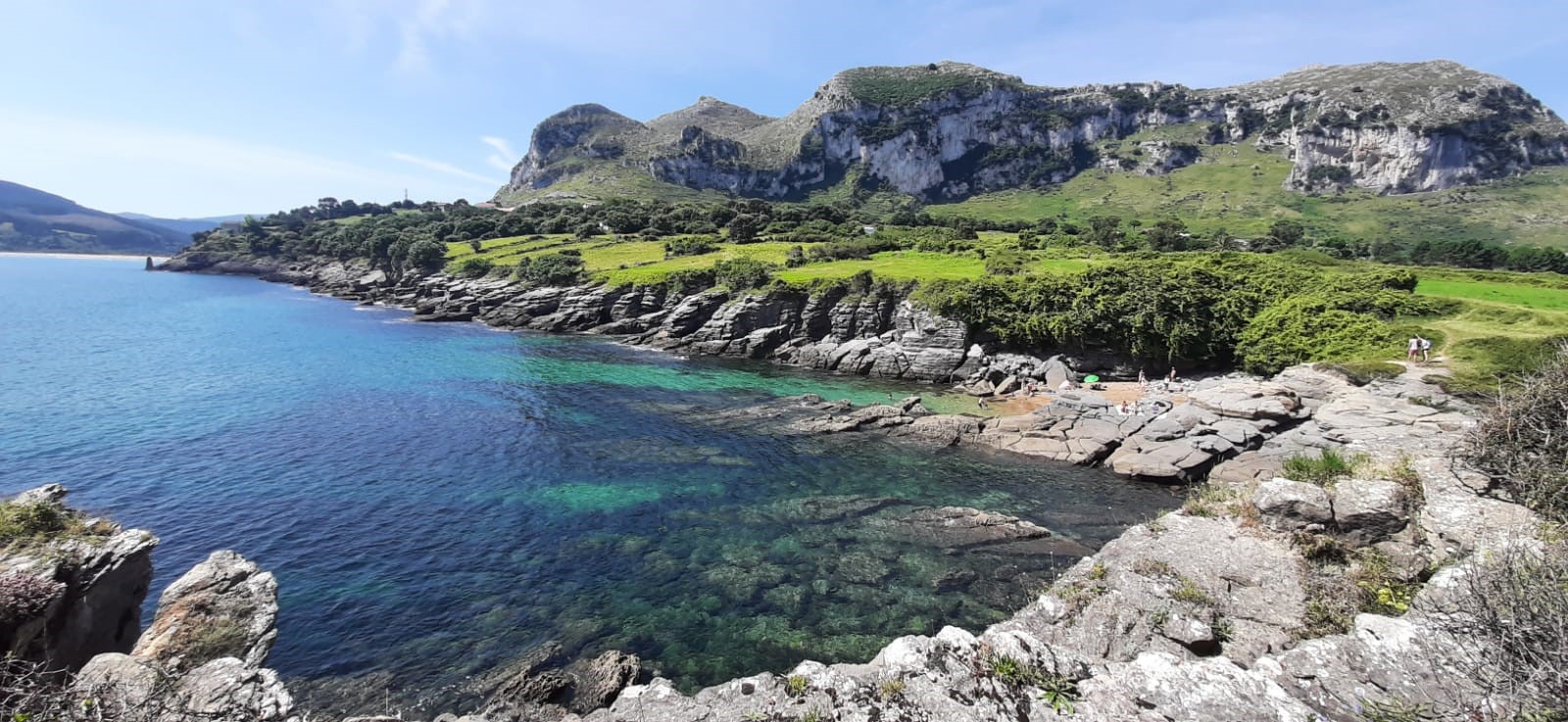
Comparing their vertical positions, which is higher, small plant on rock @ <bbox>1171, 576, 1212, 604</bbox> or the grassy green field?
Answer: the grassy green field

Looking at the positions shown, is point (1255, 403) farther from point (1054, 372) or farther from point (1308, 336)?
point (1054, 372)

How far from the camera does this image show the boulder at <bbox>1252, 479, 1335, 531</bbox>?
13797mm

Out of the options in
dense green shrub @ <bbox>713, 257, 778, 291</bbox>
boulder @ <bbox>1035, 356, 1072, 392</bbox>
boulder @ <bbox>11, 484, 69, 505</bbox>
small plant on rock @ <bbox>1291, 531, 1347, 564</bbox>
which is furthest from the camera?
dense green shrub @ <bbox>713, 257, 778, 291</bbox>

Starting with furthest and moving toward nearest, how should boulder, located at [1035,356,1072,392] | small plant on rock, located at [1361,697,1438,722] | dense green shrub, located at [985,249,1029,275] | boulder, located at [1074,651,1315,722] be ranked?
1. dense green shrub, located at [985,249,1029,275]
2. boulder, located at [1035,356,1072,392]
3. boulder, located at [1074,651,1315,722]
4. small plant on rock, located at [1361,697,1438,722]

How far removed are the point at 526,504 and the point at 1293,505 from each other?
26.2 meters

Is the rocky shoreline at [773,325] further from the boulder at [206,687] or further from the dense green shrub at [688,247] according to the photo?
the boulder at [206,687]

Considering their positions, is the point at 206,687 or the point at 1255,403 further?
the point at 1255,403

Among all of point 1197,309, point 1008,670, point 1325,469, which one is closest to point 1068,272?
point 1197,309

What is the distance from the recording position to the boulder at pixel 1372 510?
1302 centimetres

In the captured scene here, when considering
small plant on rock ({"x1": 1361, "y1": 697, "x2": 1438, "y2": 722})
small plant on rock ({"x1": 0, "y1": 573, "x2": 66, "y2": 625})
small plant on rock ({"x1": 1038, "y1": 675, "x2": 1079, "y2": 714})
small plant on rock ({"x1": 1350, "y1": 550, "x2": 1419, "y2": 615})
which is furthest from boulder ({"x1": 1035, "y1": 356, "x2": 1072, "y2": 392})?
small plant on rock ({"x1": 0, "y1": 573, "x2": 66, "y2": 625})

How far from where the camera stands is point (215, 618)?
1480 cm

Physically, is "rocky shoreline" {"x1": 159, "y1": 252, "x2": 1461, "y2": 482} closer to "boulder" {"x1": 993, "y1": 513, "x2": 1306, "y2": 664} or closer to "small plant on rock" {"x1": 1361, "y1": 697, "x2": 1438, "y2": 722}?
"boulder" {"x1": 993, "y1": 513, "x2": 1306, "y2": 664}

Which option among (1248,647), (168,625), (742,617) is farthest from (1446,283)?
(168,625)

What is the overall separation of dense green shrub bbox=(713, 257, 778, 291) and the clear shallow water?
70.0 ft
